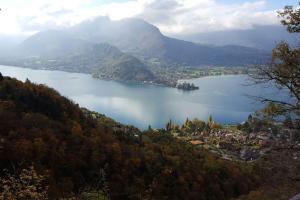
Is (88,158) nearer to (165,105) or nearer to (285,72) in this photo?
(285,72)

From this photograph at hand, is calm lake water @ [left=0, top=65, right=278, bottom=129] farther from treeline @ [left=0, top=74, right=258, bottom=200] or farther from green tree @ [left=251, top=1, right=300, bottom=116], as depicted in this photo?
green tree @ [left=251, top=1, right=300, bottom=116]

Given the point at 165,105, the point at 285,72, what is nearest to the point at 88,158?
the point at 285,72

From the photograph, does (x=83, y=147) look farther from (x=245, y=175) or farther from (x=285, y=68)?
(x=285, y=68)

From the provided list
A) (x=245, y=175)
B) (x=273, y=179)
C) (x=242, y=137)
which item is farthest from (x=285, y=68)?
(x=242, y=137)

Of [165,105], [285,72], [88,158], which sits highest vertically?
[285,72]

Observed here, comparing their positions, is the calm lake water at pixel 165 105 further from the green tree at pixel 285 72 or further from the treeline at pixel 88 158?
the green tree at pixel 285 72

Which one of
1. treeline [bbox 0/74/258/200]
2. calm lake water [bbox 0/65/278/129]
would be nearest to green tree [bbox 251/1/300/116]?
treeline [bbox 0/74/258/200]

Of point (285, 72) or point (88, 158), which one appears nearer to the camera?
point (285, 72)

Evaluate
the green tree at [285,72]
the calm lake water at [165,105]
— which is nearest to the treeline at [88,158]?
the green tree at [285,72]
